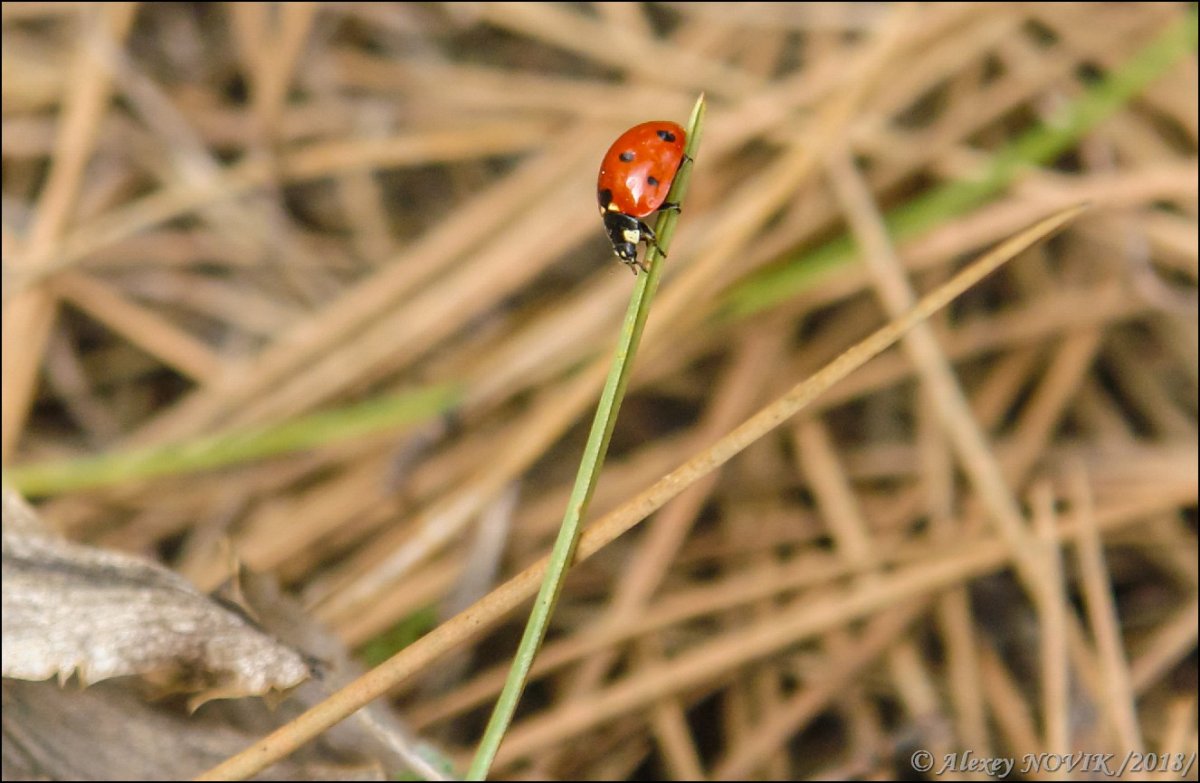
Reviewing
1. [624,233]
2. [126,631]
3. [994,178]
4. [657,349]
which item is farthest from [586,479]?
[994,178]

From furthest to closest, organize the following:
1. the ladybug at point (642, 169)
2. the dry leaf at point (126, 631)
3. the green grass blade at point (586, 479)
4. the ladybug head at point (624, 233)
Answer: the ladybug head at point (624, 233), the ladybug at point (642, 169), the dry leaf at point (126, 631), the green grass blade at point (586, 479)

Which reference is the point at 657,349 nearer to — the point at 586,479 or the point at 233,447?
the point at 233,447

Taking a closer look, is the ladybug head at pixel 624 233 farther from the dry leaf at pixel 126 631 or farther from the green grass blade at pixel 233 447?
the dry leaf at pixel 126 631

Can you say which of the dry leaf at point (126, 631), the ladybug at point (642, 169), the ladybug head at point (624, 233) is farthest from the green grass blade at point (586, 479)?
the ladybug head at point (624, 233)

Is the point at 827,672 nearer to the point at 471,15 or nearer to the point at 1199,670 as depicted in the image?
the point at 1199,670

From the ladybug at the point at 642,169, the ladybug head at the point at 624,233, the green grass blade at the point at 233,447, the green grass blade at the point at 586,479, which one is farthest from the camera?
the green grass blade at the point at 233,447

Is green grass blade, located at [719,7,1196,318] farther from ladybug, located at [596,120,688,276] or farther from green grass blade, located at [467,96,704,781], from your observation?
green grass blade, located at [467,96,704,781]
